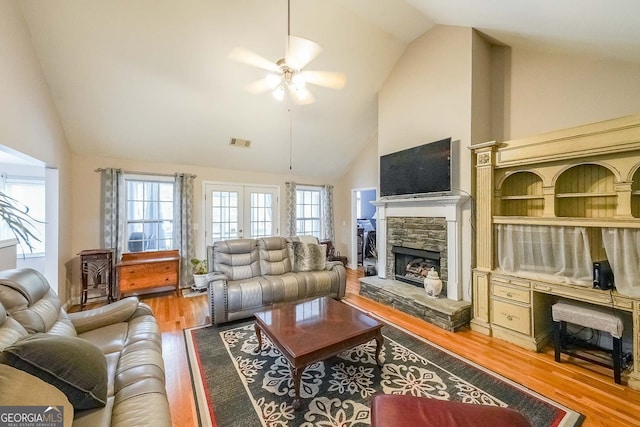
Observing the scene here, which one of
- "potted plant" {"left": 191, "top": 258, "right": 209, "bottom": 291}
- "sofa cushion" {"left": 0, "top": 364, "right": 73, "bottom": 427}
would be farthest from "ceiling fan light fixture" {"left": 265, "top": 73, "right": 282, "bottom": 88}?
"potted plant" {"left": 191, "top": 258, "right": 209, "bottom": 291}

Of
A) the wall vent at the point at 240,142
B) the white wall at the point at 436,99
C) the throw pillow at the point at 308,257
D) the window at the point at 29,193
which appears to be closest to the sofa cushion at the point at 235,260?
the throw pillow at the point at 308,257

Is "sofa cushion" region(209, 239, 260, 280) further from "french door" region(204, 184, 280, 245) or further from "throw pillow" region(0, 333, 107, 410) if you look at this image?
"throw pillow" region(0, 333, 107, 410)

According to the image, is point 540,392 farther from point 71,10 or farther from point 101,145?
point 101,145

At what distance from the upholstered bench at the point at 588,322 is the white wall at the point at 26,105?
518 cm

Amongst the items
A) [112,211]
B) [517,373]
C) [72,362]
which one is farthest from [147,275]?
[517,373]

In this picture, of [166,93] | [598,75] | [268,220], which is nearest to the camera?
[598,75]

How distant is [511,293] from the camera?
2.80 meters

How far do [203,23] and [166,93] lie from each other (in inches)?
45.7

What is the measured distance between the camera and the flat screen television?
10.9 ft

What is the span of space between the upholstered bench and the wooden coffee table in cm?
174

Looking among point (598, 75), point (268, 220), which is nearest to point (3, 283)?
point (268, 220)

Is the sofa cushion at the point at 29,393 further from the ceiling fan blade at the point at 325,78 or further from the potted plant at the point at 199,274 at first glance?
the potted plant at the point at 199,274

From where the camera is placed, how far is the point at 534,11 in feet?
7.36

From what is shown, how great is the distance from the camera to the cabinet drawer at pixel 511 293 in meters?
2.70
